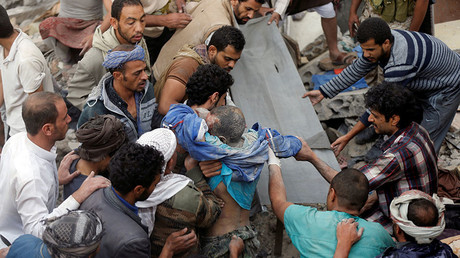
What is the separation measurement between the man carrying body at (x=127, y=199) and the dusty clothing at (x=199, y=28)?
2.11 meters

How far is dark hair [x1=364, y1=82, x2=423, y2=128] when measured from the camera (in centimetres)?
321

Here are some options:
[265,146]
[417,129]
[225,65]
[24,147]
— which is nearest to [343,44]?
[225,65]

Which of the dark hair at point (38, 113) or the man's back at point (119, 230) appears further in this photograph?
the dark hair at point (38, 113)

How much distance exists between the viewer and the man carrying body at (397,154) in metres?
3.14

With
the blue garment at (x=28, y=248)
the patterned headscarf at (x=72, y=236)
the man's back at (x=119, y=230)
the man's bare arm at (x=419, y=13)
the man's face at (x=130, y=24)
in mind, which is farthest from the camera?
the man's bare arm at (x=419, y=13)

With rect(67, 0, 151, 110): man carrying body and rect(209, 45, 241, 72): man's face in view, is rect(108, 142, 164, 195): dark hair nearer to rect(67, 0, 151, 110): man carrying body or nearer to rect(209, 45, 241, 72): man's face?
rect(209, 45, 241, 72): man's face

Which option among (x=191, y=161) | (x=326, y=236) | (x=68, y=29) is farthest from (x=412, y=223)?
(x=68, y=29)

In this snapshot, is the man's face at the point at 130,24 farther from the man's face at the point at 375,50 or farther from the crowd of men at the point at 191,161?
the man's face at the point at 375,50

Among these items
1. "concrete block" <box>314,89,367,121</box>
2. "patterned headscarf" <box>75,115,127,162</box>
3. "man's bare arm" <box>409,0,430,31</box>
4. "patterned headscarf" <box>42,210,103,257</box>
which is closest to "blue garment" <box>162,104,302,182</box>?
"patterned headscarf" <box>75,115,127,162</box>

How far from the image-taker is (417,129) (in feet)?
10.7

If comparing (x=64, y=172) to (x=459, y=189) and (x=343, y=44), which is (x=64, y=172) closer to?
(x=459, y=189)

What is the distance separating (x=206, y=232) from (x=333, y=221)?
35.3 inches

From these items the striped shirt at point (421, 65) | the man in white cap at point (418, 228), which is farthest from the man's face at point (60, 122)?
the striped shirt at point (421, 65)

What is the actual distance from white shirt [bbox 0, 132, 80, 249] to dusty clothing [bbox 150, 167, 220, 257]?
1.63ft
